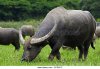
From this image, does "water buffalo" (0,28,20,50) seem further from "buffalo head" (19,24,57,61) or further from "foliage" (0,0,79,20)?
"foliage" (0,0,79,20)

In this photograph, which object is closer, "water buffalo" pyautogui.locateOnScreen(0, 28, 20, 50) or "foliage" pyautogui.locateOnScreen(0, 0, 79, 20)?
"water buffalo" pyautogui.locateOnScreen(0, 28, 20, 50)

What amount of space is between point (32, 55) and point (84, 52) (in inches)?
82.2

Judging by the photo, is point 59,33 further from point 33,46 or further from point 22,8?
point 22,8

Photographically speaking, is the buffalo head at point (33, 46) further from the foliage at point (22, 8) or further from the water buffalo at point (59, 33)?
the foliage at point (22, 8)

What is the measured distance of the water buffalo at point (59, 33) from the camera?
11344 mm

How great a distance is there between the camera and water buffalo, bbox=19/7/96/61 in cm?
1134

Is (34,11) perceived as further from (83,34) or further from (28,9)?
(83,34)

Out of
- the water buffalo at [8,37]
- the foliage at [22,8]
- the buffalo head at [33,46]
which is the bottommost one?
the foliage at [22,8]

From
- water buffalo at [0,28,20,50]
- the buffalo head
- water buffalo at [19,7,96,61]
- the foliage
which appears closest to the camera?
the buffalo head

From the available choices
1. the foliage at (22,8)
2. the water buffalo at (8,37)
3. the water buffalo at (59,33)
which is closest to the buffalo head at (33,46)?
the water buffalo at (59,33)

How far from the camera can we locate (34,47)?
37.4 feet

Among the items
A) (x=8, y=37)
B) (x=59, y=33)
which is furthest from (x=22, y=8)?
(x=59, y=33)

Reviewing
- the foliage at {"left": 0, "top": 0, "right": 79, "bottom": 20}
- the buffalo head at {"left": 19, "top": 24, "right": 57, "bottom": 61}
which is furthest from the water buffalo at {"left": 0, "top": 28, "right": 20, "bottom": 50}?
the foliage at {"left": 0, "top": 0, "right": 79, "bottom": 20}

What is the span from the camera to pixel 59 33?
1146 centimetres
